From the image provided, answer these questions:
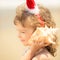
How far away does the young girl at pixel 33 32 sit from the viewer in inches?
37.4

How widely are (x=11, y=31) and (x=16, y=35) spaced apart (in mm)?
54

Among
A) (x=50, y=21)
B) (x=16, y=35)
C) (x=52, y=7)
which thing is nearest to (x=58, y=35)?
(x=50, y=21)

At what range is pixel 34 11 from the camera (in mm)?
969

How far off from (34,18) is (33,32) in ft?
0.38

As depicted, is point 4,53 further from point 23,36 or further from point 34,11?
point 34,11

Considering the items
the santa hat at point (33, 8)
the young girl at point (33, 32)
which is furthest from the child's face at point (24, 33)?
the santa hat at point (33, 8)

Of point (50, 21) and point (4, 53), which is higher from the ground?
point (50, 21)

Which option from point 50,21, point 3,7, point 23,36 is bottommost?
point 23,36

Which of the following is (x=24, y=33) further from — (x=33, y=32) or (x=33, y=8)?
(x=33, y=8)

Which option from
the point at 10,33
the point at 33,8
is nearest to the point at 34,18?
the point at 33,8

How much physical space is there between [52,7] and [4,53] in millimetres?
557

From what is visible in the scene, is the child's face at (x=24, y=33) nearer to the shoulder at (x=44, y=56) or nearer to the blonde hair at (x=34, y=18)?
the blonde hair at (x=34, y=18)

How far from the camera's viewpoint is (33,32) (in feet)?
3.16

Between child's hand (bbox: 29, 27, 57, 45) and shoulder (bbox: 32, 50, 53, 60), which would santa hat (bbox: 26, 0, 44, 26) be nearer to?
child's hand (bbox: 29, 27, 57, 45)
